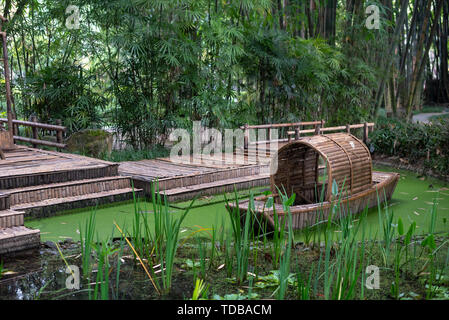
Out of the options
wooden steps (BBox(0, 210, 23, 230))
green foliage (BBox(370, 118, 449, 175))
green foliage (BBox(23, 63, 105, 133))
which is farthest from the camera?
green foliage (BBox(23, 63, 105, 133))

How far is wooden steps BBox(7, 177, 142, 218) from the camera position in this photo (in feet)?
16.5

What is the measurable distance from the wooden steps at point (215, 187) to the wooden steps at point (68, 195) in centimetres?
42

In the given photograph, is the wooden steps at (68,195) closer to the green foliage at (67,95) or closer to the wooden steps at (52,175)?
the wooden steps at (52,175)

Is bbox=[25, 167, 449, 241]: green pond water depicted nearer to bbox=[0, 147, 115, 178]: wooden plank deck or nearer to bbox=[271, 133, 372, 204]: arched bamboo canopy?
bbox=[271, 133, 372, 204]: arched bamboo canopy

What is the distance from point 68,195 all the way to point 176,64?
284 cm

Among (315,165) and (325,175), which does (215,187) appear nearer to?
(315,165)

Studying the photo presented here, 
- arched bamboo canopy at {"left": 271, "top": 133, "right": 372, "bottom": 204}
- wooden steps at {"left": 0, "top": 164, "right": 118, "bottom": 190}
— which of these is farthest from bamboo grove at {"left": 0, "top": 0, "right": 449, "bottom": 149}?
arched bamboo canopy at {"left": 271, "top": 133, "right": 372, "bottom": 204}

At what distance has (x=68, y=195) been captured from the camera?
212 inches

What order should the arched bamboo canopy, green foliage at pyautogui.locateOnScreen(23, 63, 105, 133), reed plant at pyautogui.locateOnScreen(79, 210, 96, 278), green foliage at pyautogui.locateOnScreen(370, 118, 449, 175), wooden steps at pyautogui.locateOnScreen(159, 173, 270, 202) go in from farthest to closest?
green foliage at pyautogui.locateOnScreen(23, 63, 105, 133)
green foliage at pyautogui.locateOnScreen(370, 118, 449, 175)
wooden steps at pyautogui.locateOnScreen(159, 173, 270, 202)
the arched bamboo canopy
reed plant at pyautogui.locateOnScreen(79, 210, 96, 278)

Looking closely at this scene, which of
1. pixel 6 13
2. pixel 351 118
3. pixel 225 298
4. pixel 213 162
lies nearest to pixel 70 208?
pixel 213 162

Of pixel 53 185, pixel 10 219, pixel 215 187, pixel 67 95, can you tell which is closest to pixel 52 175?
pixel 53 185

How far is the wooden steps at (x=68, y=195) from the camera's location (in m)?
5.02

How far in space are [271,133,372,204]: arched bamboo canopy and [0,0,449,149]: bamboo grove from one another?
262cm
